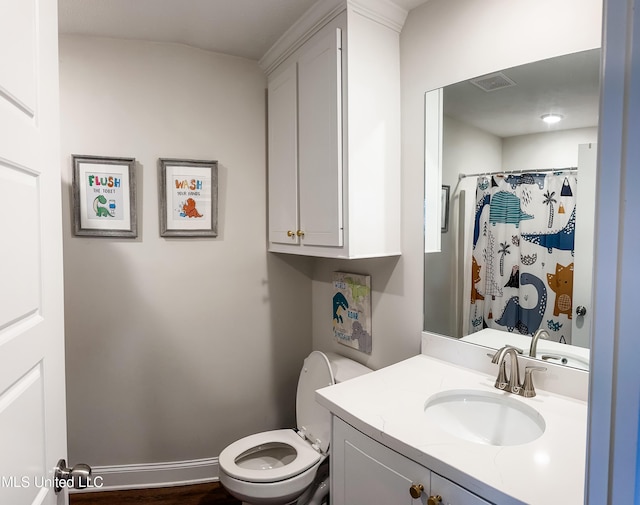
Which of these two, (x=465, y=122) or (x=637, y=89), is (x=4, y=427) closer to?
(x=637, y=89)

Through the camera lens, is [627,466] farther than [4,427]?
No

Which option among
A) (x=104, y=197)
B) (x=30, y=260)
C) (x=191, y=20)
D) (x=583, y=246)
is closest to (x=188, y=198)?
(x=104, y=197)

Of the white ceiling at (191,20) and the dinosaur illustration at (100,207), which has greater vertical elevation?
the white ceiling at (191,20)

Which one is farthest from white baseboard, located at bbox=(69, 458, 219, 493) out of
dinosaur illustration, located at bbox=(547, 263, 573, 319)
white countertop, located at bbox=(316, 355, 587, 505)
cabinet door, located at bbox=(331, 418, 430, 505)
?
dinosaur illustration, located at bbox=(547, 263, 573, 319)

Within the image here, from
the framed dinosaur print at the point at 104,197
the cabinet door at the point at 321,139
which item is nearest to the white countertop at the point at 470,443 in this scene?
the cabinet door at the point at 321,139

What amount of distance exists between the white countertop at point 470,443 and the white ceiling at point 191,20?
1569 millimetres

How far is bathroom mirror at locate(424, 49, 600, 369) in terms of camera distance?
125cm

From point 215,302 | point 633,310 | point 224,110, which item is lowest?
point 215,302

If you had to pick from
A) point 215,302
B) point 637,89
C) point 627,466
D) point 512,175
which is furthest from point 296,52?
point 627,466

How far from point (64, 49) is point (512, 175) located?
2.20m

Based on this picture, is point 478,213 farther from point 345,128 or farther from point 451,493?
point 451,493

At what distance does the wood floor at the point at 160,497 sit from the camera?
2.02 m

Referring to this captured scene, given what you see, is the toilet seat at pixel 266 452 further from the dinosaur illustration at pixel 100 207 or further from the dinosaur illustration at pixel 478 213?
the dinosaur illustration at pixel 100 207

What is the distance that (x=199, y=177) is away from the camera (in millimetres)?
2135
